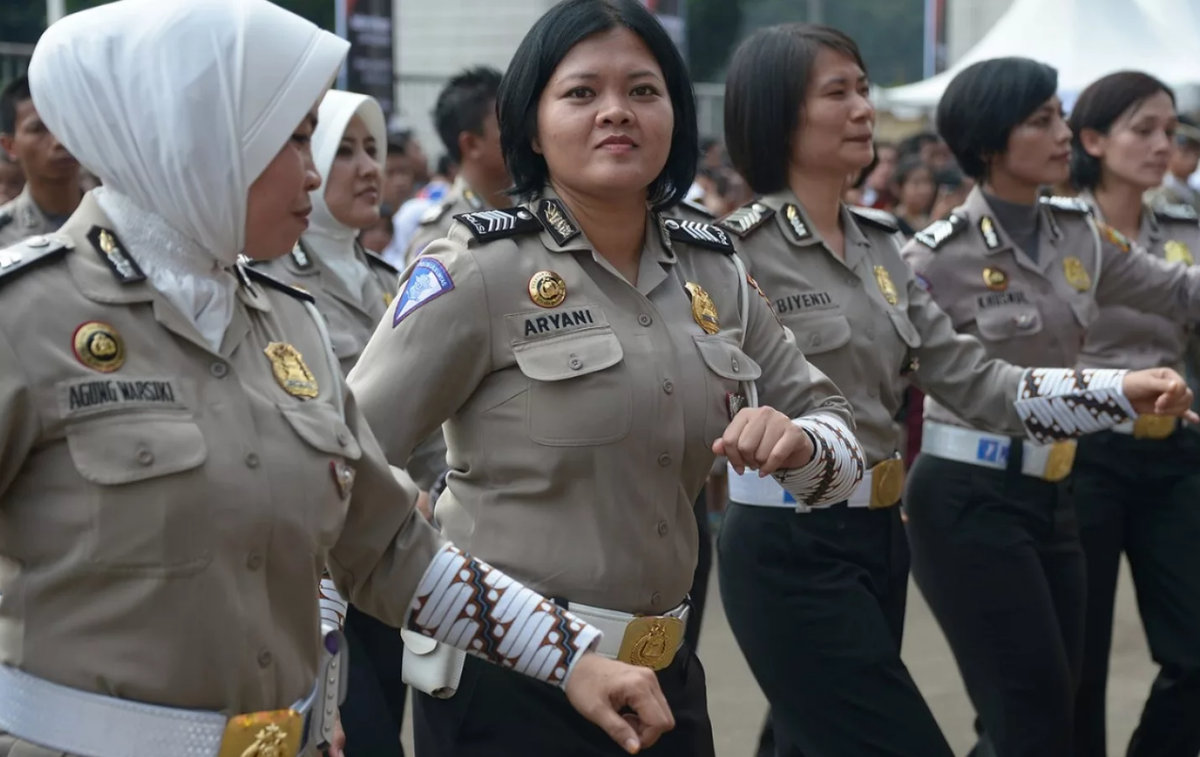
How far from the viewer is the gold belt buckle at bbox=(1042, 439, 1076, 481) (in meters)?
4.72

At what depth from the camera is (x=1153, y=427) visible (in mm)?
5219

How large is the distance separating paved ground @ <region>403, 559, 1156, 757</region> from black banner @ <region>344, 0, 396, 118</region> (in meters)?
5.21

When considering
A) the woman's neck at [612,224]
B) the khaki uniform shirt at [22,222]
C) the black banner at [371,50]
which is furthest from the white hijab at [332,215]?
the black banner at [371,50]

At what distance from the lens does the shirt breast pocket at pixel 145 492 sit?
2.16 metres

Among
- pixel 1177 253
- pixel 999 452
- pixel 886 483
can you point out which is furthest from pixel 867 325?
pixel 1177 253

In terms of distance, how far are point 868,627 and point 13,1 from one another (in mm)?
18704

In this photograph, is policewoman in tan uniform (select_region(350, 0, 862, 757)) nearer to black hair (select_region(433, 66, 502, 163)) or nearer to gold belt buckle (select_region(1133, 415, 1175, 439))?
gold belt buckle (select_region(1133, 415, 1175, 439))

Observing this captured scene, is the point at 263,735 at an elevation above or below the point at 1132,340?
above

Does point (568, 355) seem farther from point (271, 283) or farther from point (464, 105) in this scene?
point (464, 105)

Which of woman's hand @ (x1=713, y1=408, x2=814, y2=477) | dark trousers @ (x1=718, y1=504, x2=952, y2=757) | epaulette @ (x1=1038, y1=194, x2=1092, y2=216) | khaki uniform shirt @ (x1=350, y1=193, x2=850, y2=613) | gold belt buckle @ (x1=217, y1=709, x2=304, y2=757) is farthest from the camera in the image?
epaulette @ (x1=1038, y1=194, x2=1092, y2=216)

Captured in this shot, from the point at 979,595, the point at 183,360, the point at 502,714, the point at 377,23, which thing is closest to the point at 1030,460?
the point at 979,595

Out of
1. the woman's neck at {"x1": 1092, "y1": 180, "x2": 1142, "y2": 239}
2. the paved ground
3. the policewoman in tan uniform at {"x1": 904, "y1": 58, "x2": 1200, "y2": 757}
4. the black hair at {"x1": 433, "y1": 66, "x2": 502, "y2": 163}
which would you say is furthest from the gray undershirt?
the black hair at {"x1": 433, "y1": 66, "x2": 502, "y2": 163}

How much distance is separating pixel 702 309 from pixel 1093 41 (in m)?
8.91

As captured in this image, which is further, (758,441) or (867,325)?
(867,325)
